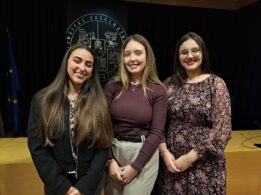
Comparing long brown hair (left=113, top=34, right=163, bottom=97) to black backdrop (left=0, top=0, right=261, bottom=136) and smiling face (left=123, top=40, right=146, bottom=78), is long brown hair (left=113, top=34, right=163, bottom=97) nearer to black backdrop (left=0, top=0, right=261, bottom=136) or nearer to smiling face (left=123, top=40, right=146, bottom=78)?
smiling face (left=123, top=40, right=146, bottom=78)

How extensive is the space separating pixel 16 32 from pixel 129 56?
8.30 feet

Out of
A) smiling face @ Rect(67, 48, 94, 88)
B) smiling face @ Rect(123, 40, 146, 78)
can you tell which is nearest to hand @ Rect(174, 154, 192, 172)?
smiling face @ Rect(123, 40, 146, 78)

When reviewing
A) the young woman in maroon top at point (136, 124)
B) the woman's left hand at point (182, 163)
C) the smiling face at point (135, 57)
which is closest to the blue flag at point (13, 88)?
the young woman in maroon top at point (136, 124)

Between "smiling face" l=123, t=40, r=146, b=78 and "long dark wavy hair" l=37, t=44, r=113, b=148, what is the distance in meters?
0.24

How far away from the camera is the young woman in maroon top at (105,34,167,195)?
1.54 m

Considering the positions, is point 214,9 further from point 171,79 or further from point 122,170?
point 122,170

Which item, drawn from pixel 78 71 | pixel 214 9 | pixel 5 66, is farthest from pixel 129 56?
pixel 214 9

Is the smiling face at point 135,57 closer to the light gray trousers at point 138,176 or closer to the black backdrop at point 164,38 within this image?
the light gray trousers at point 138,176

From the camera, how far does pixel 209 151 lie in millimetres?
1590

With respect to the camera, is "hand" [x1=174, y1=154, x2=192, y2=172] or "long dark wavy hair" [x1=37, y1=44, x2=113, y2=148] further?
"hand" [x1=174, y1=154, x2=192, y2=172]

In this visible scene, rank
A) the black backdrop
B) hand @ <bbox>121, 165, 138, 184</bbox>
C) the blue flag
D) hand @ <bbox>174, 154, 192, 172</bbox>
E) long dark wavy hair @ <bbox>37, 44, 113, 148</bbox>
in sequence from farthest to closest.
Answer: the black backdrop, the blue flag, hand @ <bbox>174, 154, 192, 172</bbox>, hand @ <bbox>121, 165, 138, 184</bbox>, long dark wavy hair @ <bbox>37, 44, 113, 148</bbox>

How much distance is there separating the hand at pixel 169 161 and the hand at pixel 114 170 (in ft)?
1.04

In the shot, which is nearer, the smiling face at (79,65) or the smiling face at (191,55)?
the smiling face at (79,65)

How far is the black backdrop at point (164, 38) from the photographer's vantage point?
3619mm
